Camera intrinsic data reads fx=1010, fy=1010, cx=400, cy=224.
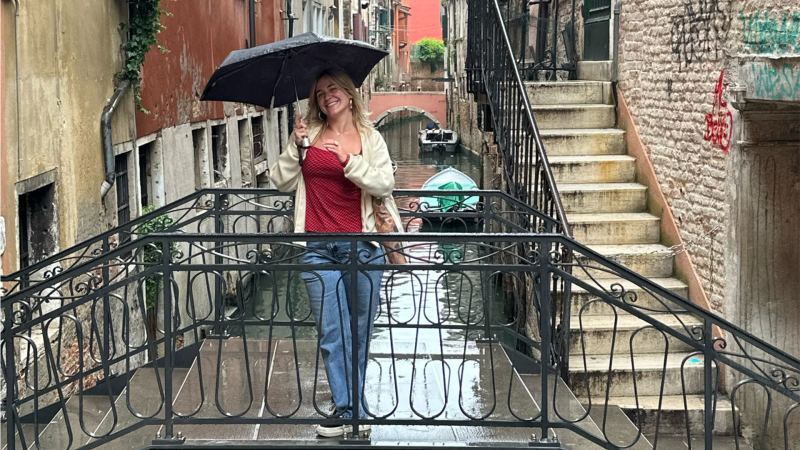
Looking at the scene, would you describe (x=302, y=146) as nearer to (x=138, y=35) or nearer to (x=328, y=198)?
(x=328, y=198)

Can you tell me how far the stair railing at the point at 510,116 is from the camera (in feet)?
28.2

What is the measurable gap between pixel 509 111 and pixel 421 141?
145 ft

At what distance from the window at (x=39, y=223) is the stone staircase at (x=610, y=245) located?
168 inches

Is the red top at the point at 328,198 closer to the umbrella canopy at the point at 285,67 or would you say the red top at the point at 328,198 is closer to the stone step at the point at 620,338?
the umbrella canopy at the point at 285,67

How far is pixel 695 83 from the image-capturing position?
370 inches

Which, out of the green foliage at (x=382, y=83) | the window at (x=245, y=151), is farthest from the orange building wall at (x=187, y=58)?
the green foliage at (x=382, y=83)

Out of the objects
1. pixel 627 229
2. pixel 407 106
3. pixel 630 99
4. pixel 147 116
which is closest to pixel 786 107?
pixel 627 229

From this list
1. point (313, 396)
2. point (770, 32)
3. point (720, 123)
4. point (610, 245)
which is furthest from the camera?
point (610, 245)

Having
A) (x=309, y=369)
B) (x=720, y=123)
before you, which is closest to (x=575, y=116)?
(x=720, y=123)

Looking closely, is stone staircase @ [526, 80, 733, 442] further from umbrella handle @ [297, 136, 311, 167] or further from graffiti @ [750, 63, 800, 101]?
umbrella handle @ [297, 136, 311, 167]

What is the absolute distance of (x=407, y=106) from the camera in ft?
203

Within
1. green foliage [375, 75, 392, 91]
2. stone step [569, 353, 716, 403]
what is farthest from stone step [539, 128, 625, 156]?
green foliage [375, 75, 392, 91]

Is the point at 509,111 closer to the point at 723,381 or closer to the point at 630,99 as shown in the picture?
the point at 630,99

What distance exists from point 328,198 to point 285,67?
2.47 feet
